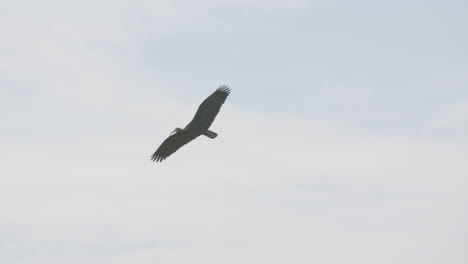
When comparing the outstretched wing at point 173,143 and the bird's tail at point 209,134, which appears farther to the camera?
the outstretched wing at point 173,143

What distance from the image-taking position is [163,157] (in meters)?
38.2

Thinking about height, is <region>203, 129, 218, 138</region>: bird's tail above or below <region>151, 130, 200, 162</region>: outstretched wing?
below

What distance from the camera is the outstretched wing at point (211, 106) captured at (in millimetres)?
34688

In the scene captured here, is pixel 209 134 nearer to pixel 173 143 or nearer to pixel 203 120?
pixel 203 120

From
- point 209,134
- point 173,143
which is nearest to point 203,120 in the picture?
point 209,134

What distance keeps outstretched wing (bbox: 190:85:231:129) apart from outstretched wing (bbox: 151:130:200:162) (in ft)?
3.52

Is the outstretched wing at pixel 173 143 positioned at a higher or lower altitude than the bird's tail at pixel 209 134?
higher

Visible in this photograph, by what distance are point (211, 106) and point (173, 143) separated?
11.5ft

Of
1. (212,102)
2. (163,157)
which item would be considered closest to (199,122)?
(212,102)

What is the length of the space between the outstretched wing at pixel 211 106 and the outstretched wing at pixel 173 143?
1.07m

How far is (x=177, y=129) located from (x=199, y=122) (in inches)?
71.5

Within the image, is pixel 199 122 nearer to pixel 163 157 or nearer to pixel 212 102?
pixel 212 102

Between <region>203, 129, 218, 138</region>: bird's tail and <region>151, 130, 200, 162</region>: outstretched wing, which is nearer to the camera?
<region>203, 129, 218, 138</region>: bird's tail

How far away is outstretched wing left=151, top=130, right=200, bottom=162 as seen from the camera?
36438 millimetres
